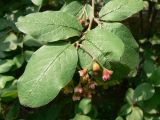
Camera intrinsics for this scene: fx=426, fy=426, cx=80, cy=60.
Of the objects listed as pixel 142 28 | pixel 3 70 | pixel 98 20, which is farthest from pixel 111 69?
pixel 142 28

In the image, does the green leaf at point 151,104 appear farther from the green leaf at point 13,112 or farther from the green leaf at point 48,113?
the green leaf at point 13,112

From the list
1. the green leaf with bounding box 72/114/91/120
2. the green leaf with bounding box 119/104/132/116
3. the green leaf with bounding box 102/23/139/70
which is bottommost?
the green leaf with bounding box 119/104/132/116

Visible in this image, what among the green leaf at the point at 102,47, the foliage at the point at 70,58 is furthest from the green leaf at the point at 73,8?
the green leaf at the point at 102,47

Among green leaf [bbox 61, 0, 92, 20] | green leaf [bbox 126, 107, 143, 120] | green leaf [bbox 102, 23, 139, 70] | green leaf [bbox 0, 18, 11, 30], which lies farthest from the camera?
green leaf [bbox 126, 107, 143, 120]

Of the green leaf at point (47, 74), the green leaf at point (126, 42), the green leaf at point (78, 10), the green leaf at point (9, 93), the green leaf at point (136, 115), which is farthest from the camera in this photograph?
the green leaf at point (136, 115)

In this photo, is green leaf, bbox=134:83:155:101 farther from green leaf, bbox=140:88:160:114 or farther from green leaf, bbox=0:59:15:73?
green leaf, bbox=0:59:15:73

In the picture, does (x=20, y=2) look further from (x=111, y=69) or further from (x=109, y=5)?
(x=111, y=69)

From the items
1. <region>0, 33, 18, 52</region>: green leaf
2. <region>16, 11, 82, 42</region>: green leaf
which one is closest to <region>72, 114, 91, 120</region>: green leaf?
<region>0, 33, 18, 52</region>: green leaf

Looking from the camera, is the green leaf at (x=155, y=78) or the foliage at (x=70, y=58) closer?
the foliage at (x=70, y=58)
